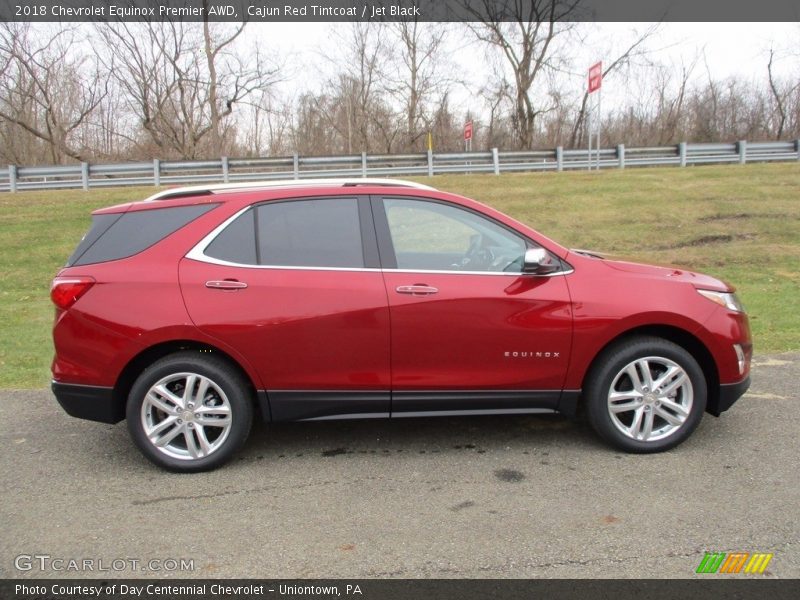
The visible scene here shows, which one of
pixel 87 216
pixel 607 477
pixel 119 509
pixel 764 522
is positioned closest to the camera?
pixel 764 522

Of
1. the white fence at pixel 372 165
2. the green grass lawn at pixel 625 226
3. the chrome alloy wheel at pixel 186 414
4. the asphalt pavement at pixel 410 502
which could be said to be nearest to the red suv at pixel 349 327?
the chrome alloy wheel at pixel 186 414

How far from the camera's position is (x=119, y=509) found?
325cm

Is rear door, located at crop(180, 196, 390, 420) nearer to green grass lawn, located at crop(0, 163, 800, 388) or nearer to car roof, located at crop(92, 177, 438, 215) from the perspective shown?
car roof, located at crop(92, 177, 438, 215)

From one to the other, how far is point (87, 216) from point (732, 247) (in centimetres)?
1361

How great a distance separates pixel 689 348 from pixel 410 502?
211cm

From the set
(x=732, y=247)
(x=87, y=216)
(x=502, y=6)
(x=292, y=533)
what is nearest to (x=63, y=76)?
(x=87, y=216)

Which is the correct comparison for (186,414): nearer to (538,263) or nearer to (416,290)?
(416,290)

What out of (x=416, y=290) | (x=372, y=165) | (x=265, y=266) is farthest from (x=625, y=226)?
(x=265, y=266)

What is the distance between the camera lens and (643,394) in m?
3.72

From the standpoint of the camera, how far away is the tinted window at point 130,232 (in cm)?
368

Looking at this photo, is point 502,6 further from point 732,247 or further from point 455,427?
point 455,427

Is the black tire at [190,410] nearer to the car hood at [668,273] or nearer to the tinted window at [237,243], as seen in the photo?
the tinted window at [237,243]

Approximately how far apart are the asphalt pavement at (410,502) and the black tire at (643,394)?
137 mm

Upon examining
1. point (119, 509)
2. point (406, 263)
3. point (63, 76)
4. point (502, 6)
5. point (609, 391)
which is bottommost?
point (119, 509)
